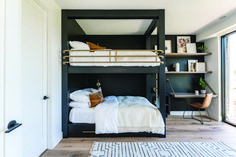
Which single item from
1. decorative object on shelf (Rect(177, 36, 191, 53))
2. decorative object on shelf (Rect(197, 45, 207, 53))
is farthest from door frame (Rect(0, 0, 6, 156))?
decorative object on shelf (Rect(197, 45, 207, 53))

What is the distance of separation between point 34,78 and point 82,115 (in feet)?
3.69

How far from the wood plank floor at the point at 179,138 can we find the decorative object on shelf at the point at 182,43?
7.33 feet

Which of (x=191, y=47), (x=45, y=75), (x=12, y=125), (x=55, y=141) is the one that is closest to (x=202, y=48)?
(x=191, y=47)

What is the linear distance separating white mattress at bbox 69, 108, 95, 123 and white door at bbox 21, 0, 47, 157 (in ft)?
1.77

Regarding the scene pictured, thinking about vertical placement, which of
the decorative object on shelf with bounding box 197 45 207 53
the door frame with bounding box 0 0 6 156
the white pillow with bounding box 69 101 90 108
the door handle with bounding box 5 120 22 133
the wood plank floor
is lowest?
the wood plank floor

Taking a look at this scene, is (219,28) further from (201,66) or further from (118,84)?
(118,84)

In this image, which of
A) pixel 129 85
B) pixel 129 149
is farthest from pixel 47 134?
pixel 129 85

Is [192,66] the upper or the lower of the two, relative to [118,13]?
lower

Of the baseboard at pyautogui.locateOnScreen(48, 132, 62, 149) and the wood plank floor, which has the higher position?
the baseboard at pyautogui.locateOnScreen(48, 132, 62, 149)

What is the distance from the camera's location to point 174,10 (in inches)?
102

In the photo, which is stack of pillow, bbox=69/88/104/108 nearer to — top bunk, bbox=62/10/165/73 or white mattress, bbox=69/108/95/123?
white mattress, bbox=69/108/95/123

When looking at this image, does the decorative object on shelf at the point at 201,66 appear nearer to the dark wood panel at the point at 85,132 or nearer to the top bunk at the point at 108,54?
the top bunk at the point at 108,54

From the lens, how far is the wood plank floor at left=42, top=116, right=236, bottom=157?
209cm

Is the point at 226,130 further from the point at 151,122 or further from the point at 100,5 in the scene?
the point at 100,5
